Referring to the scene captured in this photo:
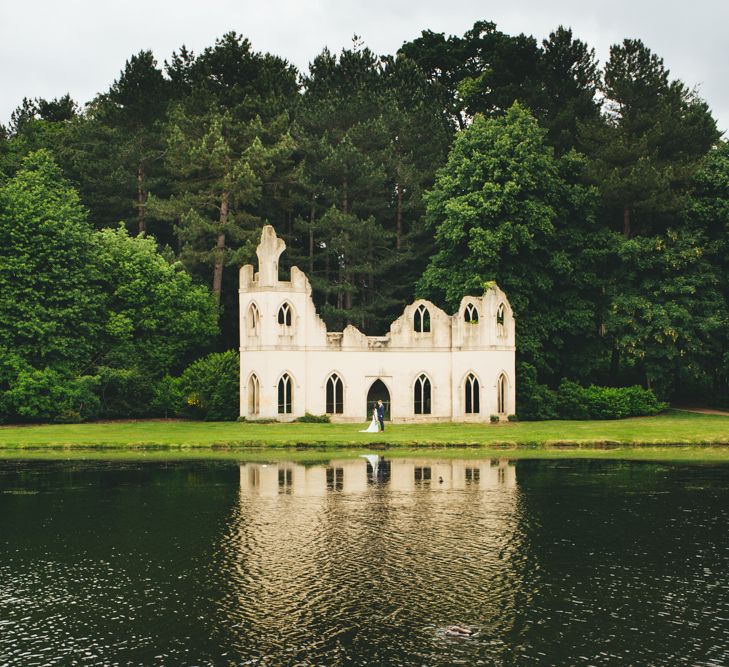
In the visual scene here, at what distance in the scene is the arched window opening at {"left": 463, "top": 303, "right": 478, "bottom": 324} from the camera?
194 feet

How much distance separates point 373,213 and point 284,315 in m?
20.0

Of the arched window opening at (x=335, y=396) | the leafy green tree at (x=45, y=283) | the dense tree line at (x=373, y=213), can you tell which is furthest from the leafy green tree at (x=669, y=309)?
the leafy green tree at (x=45, y=283)

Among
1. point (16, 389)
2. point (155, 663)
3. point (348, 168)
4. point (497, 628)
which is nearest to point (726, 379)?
point (348, 168)

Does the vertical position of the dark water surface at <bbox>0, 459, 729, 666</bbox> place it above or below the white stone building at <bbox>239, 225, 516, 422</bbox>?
below

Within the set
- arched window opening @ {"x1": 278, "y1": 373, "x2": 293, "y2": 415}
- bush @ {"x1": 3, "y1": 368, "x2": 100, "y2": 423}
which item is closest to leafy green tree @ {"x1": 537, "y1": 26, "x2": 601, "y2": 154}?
arched window opening @ {"x1": 278, "y1": 373, "x2": 293, "y2": 415}

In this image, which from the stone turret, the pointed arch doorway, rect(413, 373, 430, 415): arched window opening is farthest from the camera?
the pointed arch doorway

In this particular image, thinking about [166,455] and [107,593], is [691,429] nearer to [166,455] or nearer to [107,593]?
[166,455]

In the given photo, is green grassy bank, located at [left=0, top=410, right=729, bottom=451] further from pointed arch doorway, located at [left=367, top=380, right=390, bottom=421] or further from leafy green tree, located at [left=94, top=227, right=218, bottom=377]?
pointed arch doorway, located at [left=367, top=380, right=390, bottom=421]

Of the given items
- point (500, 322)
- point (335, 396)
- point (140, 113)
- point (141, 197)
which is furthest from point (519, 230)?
point (140, 113)

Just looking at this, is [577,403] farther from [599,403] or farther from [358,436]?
[358,436]

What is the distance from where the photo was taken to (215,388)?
59.4 metres

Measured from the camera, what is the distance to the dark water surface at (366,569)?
17.8 meters

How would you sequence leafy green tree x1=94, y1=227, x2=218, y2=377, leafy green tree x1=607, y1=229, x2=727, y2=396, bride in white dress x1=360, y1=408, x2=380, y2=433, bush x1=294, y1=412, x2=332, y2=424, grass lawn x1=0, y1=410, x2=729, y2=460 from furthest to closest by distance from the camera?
leafy green tree x1=94, y1=227, x2=218, y2=377, leafy green tree x1=607, y1=229, x2=727, y2=396, bush x1=294, y1=412, x2=332, y2=424, bride in white dress x1=360, y1=408, x2=380, y2=433, grass lawn x1=0, y1=410, x2=729, y2=460

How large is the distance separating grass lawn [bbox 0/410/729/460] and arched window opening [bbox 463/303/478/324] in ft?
24.4
